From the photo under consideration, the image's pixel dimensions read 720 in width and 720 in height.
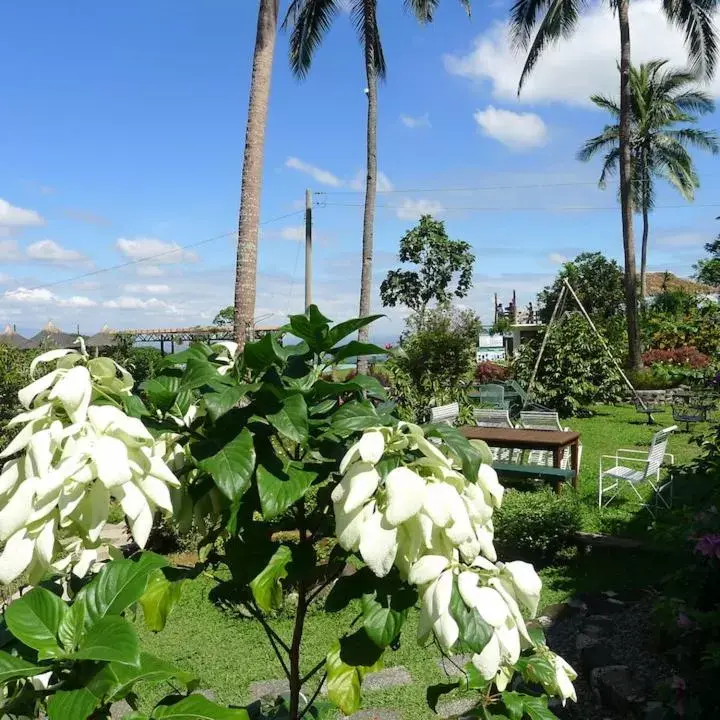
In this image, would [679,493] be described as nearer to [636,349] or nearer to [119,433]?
[119,433]

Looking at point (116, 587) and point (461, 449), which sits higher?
point (461, 449)

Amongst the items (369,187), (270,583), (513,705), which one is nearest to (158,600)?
(270,583)

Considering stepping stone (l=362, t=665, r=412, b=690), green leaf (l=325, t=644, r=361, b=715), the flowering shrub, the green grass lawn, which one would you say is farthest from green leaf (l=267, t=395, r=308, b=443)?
stepping stone (l=362, t=665, r=412, b=690)

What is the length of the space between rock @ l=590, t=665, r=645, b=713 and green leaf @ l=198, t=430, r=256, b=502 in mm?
2715

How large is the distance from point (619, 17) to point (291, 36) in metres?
8.39

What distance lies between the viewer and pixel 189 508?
3.40 feet

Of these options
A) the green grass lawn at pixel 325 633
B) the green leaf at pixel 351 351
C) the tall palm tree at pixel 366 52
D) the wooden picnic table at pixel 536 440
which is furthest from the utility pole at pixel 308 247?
the green leaf at pixel 351 351

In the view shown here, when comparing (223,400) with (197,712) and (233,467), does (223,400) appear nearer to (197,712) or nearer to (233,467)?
(233,467)

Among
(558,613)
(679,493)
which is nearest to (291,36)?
(679,493)

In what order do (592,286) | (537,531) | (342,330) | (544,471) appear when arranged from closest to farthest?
(342,330) < (537,531) < (544,471) < (592,286)

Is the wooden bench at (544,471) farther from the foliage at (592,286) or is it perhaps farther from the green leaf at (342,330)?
the foliage at (592,286)

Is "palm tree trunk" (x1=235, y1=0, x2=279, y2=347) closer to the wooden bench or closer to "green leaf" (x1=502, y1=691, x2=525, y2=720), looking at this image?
the wooden bench

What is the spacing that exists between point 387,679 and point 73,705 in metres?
3.00

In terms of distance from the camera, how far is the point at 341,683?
100 cm
